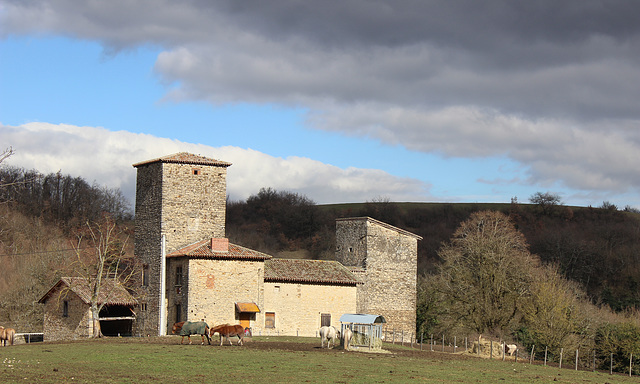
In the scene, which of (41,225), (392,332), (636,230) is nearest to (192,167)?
(392,332)

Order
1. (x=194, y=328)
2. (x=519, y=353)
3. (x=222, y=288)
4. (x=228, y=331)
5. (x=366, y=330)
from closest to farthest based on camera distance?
(x=194, y=328) → (x=228, y=331) → (x=366, y=330) → (x=222, y=288) → (x=519, y=353)

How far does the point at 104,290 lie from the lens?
41.2 metres

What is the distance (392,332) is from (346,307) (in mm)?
5206

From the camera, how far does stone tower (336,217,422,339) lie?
45625 mm

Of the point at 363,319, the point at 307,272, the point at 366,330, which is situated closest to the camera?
the point at 366,330

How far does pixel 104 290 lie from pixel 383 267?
18.0 metres

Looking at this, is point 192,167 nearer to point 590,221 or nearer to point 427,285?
point 427,285

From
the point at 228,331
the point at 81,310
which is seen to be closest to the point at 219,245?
the point at 81,310

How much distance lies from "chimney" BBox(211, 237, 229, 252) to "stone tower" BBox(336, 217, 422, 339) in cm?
992

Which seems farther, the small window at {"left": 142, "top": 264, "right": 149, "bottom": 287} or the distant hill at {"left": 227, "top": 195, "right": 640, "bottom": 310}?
the distant hill at {"left": 227, "top": 195, "right": 640, "bottom": 310}

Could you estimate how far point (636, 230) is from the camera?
95.4 meters

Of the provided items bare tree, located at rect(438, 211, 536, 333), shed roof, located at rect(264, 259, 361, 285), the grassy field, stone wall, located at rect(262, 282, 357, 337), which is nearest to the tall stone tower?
shed roof, located at rect(264, 259, 361, 285)

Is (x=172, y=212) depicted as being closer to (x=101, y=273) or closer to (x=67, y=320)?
(x=101, y=273)

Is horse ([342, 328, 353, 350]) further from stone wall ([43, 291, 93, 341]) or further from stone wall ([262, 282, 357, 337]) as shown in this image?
stone wall ([43, 291, 93, 341])
